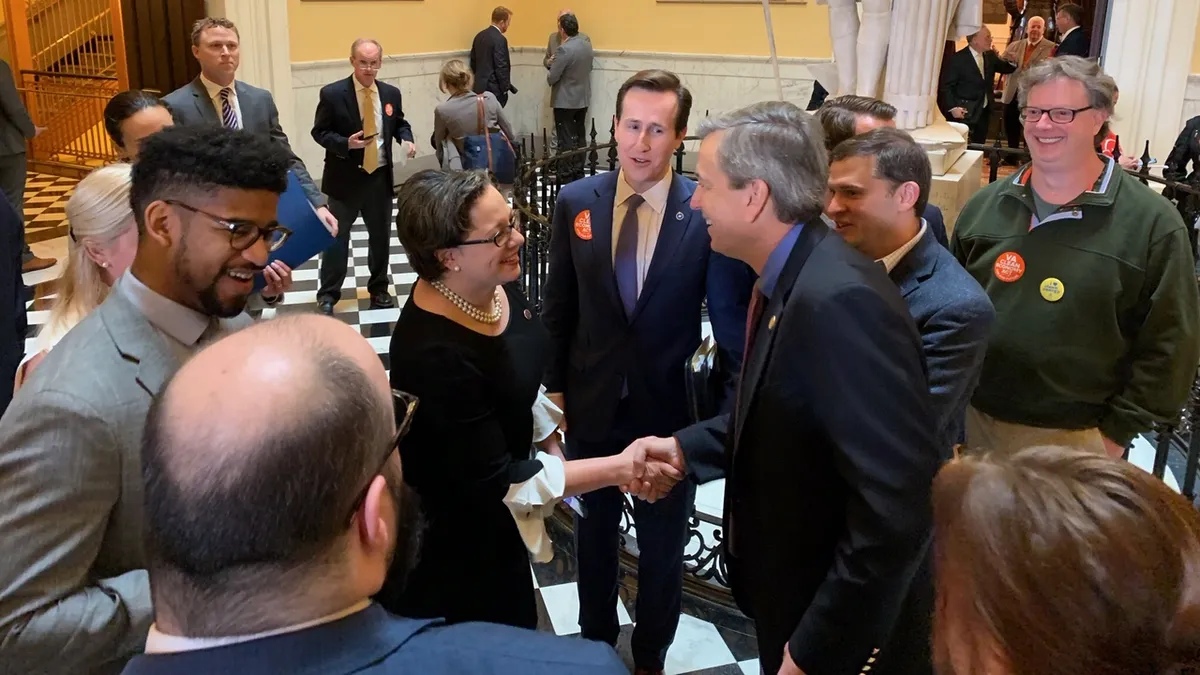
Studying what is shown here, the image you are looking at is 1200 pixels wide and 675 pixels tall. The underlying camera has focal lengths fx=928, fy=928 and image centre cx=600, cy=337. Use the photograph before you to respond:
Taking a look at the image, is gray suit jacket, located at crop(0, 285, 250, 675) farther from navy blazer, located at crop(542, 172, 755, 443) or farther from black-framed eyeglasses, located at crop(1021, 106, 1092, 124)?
black-framed eyeglasses, located at crop(1021, 106, 1092, 124)

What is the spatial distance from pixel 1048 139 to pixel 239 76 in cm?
785

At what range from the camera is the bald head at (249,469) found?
87 centimetres

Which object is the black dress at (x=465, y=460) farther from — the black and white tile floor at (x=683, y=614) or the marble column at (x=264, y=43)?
the marble column at (x=264, y=43)

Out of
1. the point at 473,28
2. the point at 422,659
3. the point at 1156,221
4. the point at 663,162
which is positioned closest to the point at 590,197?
the point at 663,162

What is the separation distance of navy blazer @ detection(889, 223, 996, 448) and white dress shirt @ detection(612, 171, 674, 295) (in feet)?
2.28

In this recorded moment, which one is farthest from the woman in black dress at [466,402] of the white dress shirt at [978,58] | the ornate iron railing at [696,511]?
the white dress shirt at [978,58]

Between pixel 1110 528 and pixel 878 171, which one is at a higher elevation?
pixel 878 171

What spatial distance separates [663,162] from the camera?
8.27ft

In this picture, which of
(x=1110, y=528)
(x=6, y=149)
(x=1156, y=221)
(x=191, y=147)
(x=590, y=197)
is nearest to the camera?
(x=1110, y=528)

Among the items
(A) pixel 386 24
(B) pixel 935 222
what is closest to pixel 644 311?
(B) pixel 935 222

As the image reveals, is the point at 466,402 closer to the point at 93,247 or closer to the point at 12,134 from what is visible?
the point at 93,247

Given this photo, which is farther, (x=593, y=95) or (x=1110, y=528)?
(x=593, y=95)

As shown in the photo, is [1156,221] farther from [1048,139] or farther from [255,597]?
[255,597]

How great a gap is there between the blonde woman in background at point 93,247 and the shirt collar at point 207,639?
994 mm
